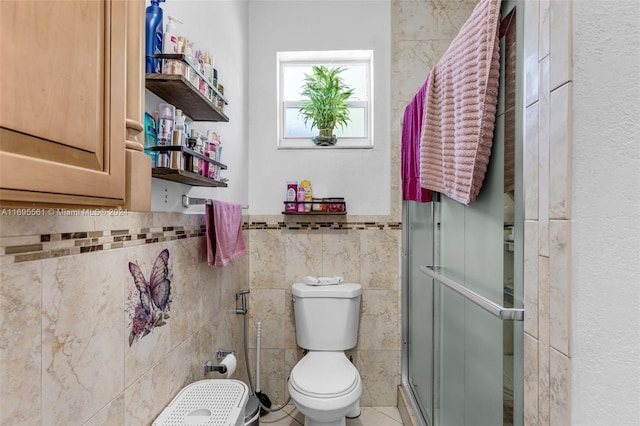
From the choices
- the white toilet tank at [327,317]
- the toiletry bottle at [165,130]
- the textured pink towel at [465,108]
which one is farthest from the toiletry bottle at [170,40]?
the white toilet tank at [327,317]

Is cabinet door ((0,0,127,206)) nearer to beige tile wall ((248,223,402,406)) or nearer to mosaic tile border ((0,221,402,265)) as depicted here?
mosaic tile border ((0,221,402,265))

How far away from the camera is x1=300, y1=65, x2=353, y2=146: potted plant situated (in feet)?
7.37

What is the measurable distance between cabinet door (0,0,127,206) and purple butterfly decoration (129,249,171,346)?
577mm

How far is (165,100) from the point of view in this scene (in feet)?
3.79

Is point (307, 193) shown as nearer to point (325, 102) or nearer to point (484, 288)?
point (325, 102)

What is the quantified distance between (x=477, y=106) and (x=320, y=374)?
1.41m

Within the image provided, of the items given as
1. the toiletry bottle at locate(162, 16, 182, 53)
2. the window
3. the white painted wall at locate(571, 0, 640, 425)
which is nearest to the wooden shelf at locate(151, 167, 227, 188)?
the toiletry bottle at locate(162, 16, 182, 53)

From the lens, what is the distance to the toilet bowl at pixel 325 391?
62.7 inches

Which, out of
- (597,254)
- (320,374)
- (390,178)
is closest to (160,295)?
(320,374)

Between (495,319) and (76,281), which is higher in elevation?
(76,281)

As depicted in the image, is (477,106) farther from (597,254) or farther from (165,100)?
(165,100)

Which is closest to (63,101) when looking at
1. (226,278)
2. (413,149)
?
(226,278)

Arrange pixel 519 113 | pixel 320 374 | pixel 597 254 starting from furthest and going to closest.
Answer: pixel 320 374
pixel 519 113
pixel 597 254

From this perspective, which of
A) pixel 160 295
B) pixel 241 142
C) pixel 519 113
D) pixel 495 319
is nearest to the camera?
pixel 519 113
